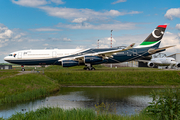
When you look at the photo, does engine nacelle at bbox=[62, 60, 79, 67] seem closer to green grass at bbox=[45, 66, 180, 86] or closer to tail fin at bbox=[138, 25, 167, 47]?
green grass at bbox=[45, 66, 180, 86]

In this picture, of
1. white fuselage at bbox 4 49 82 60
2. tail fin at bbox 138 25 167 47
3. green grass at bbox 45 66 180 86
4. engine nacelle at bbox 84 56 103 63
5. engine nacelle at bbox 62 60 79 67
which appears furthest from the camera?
tail fin at bbox 138 25 167 47

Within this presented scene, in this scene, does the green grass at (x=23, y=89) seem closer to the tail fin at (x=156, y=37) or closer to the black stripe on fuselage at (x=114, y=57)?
the black stripe on fuselage at (x=114, y=57)

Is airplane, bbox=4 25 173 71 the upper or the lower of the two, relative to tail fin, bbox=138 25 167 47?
lower

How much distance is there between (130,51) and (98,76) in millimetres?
11892

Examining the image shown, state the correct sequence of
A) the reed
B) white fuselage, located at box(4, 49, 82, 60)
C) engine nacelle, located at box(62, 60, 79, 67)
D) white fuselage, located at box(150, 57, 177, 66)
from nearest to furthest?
the reed
engine nacelle, located at box(62, 60, 79, 67)
white fuselage, located at box(4, 49, 82, 60)
white fuselage, located at box(150, 57, 177, 66)

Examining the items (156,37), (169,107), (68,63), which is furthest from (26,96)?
(156,37)

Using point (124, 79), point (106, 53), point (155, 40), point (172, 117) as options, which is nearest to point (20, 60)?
point (106, 53)

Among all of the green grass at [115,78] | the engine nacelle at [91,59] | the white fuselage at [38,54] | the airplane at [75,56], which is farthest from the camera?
the white fuselage at [38,54]

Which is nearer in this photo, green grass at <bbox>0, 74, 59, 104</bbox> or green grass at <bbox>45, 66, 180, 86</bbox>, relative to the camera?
green grass at <bbox>0, 74, 59, 104</bbox>

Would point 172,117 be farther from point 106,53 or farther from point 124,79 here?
point 106,53

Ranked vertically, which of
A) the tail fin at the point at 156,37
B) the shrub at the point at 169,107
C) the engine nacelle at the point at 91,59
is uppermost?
the tail fin at the point at 156,37

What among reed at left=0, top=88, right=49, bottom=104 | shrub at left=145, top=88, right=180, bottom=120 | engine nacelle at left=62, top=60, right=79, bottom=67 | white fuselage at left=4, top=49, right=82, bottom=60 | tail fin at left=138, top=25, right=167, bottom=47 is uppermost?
tail fin at left=138, top=25, right=167, bottom=47

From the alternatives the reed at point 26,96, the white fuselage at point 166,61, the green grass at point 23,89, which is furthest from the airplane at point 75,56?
the white fuselage at point 166,61

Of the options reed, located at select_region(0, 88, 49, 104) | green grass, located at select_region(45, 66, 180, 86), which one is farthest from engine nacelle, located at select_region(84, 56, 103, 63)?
reed, located at select_region(0, 88, 49, 104)
